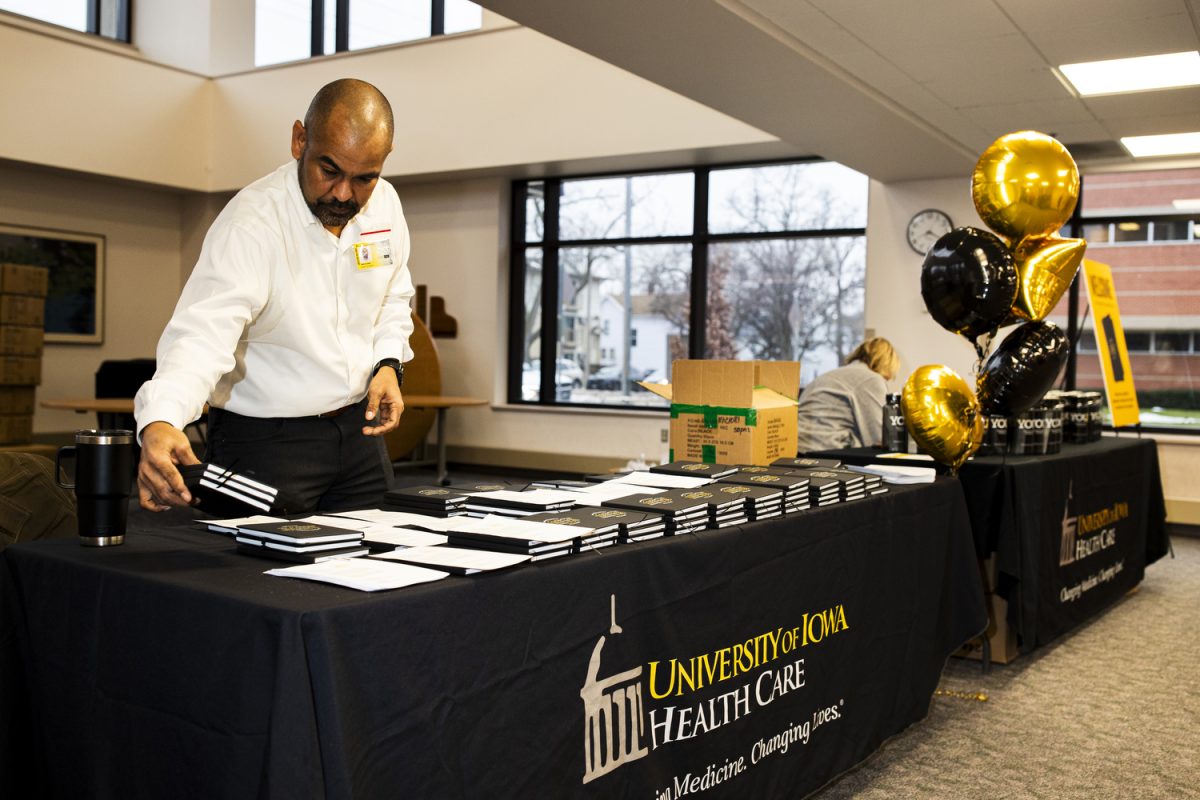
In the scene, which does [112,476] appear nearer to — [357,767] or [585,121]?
[357,767]

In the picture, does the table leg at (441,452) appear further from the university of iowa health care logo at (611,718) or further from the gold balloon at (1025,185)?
the university of iowa health care logo at (611,718)

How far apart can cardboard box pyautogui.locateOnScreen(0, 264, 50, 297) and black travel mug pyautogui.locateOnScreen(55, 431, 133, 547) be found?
7.04m

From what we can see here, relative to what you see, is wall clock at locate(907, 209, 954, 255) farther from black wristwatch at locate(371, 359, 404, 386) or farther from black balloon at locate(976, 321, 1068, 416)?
black wristwatch at locate(371, 359, 404, 386)

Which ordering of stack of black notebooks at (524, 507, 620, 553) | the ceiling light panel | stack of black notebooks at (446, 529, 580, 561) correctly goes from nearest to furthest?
stack of black notebooks at (446, 529, 580, 561), stack of black notebooks at (524, 507, 620, 553), the ceiling light panel

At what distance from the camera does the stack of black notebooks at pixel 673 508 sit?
6.29 ft

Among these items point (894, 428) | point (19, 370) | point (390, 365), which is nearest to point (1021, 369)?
point (894, 428)

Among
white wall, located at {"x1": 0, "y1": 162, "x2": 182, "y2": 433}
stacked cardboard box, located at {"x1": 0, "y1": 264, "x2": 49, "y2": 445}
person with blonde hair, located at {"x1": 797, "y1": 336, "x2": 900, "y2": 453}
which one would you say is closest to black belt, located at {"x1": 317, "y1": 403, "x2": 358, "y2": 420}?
person with blonde hair, located at {"x1": 797, "y1": 336, "x2": 900, "y2": 453}

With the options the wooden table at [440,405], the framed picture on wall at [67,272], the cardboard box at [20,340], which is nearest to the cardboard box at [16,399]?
the cardboard box at [20,340]

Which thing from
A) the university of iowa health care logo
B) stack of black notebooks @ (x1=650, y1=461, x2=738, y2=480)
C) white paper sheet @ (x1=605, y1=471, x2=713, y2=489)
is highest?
stack of black notebooks @ (x1=650, y1=461, x2=738, y2=480)

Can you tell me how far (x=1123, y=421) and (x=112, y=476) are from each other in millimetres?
5349

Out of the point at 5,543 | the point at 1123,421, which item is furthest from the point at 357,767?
the point at 1123,421

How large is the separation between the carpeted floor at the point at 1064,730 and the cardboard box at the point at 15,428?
6876mm

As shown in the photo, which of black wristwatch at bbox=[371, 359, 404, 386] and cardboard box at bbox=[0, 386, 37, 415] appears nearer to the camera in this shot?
black wristwatch at bbox=[371, 359, 404, 386]

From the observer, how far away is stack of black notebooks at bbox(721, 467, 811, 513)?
7.44 ft
